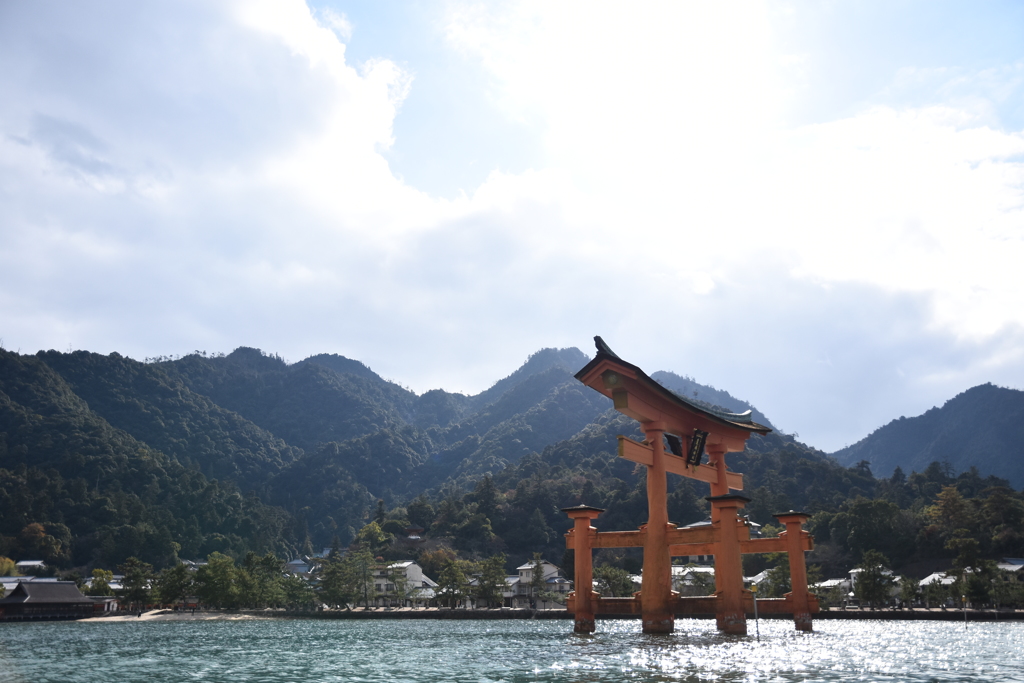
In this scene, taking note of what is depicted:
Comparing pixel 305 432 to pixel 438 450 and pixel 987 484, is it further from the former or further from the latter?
pixel 987 484

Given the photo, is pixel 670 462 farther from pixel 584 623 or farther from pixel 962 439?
pixel 962 439

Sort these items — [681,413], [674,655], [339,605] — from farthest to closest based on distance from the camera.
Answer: [339,605], [681,413], [674,655]

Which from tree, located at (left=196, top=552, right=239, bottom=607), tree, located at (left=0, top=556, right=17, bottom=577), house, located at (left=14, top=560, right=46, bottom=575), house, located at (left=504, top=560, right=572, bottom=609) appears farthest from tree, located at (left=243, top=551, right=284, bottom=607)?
house, located at (left=14, top=560, right=46, bottom=575)

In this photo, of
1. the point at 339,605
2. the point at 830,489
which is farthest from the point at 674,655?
the point at 830,489

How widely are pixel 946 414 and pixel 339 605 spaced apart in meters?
158

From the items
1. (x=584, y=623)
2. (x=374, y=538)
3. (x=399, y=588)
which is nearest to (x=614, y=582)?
(x=399, y=588)

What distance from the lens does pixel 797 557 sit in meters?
20.9

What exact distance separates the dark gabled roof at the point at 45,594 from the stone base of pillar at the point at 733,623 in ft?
165

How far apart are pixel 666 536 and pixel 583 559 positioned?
2629 mm

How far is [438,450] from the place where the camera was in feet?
612

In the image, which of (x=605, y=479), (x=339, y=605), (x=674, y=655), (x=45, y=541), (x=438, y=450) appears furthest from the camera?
(x=438, y=450)

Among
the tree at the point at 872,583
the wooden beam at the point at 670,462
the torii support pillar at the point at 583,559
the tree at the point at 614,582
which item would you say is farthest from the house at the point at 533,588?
the torii support pillar at the point at 583,559

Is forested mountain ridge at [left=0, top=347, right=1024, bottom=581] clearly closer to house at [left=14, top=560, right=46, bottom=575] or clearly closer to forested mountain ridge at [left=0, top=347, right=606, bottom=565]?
forested mountain ridge at [left=0, top=347, right=606, bottom=565]

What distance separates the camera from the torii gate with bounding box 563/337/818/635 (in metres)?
19.4
